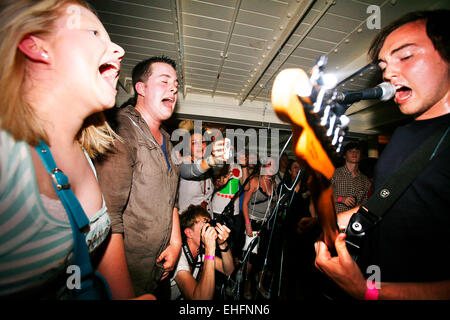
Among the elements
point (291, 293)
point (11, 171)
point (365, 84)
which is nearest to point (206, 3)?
point (11, 171)

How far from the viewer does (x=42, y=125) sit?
2.70 ft

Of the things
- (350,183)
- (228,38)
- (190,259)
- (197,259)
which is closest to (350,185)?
(350,183)

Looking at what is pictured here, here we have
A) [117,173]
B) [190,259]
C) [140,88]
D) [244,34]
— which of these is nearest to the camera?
[117,173]

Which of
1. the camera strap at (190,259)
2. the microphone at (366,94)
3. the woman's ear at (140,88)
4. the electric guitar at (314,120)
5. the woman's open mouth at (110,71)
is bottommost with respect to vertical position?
the camera strap at (190,259)

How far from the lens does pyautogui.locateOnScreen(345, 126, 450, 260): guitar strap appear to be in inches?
47.1

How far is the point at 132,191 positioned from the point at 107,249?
1.65ft

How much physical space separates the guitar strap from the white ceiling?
63.2 inches

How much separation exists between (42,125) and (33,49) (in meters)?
0.34

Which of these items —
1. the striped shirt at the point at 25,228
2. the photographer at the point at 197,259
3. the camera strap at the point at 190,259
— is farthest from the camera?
the camera strap at the point at 190,259

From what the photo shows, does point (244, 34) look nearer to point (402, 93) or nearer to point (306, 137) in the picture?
point (402, 93)

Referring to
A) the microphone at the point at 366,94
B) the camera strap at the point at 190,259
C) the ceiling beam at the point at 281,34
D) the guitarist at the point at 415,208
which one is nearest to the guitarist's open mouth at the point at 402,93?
the guitarist at the point at 415,208

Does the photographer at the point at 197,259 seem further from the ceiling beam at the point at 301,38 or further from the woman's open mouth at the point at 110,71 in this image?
the ceiling beam at the point at 301,38

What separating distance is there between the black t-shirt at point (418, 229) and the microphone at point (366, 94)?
0.43 m

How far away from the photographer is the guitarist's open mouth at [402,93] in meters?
1.29
